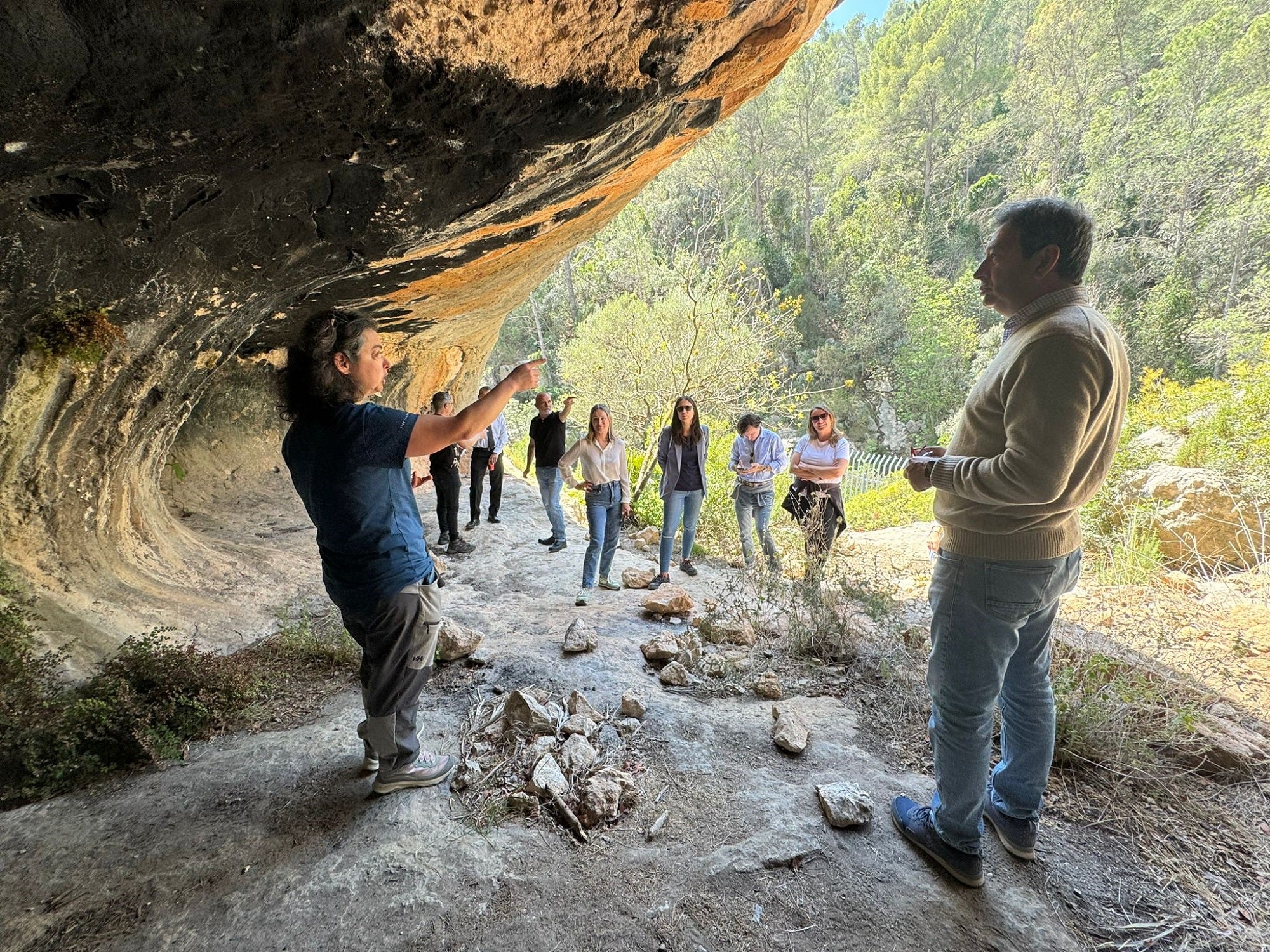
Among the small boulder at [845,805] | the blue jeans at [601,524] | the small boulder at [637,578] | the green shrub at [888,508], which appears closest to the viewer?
the small boulder at [845,805]

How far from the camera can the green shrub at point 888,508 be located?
39.2ft

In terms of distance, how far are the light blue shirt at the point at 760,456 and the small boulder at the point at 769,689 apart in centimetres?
241

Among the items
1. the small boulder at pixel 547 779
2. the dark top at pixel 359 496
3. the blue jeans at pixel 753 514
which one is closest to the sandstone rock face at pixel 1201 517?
the blue jeans at pixel 753 514

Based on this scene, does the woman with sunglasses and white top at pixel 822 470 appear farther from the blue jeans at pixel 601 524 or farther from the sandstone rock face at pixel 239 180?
the sandstone rock face at pixel 239 180

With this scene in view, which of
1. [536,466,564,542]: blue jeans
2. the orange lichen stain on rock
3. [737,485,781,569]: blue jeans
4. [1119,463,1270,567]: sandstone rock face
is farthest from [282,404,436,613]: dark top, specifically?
[1119,463,1270,567]: sandstone rock face

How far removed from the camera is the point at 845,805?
202cm

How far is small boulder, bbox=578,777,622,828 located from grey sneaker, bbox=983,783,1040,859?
1264 millimetres

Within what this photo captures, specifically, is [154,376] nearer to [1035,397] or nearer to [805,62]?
[1035,397]

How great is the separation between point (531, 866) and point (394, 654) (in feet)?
2.76

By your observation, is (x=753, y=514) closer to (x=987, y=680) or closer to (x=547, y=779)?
(x=547, y=779)

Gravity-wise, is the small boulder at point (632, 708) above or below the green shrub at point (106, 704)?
below

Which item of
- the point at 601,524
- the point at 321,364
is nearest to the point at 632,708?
the point at 321,364

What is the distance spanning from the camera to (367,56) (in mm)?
1828

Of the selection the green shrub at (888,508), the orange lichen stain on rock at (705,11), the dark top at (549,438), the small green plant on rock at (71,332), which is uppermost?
the orange lichen stain on rock at (705,11)
